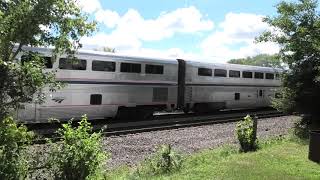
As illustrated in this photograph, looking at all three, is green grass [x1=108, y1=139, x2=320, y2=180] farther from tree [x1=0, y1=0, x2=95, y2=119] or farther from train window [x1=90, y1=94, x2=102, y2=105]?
train window [x1=90, y1=94, x2=102, y2=105]

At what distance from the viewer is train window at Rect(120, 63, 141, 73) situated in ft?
75.0

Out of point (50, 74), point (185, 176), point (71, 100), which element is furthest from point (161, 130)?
point (50, 74)

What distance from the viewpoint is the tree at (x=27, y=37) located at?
7742 mm

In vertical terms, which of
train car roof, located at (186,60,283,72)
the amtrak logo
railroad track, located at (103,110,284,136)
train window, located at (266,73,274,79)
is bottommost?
railroad track, located at (103,110,284,136)

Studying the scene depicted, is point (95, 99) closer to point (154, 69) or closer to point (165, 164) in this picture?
point (154, 69)

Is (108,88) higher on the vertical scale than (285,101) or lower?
higher

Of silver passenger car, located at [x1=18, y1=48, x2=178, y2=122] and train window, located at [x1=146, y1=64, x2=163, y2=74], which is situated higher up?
train window, located at [x1=146, y1=64, x2=163, y2=74]

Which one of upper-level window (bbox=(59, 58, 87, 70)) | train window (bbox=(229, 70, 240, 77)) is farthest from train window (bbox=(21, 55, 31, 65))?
train window (bbox=(229, 70, 240, 77))

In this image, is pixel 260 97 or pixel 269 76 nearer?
pixel 260 97

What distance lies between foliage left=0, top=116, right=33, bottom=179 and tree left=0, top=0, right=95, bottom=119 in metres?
0.29

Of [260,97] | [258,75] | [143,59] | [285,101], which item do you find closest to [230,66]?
[258,75]

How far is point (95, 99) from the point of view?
846 inches

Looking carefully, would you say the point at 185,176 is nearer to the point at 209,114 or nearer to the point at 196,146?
the point at 196,146

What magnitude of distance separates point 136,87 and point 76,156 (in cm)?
1561
